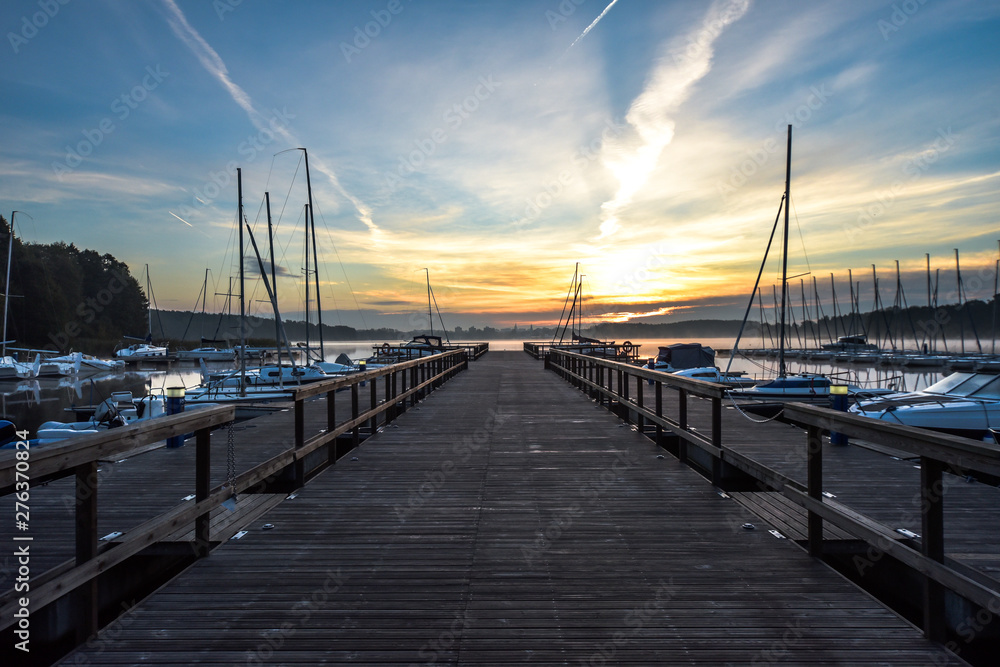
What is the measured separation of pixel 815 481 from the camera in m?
3.74

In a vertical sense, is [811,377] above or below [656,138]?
below

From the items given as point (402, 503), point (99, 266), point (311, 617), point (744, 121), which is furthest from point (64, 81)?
point (99, 266)

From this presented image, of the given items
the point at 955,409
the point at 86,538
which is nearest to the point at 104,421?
the point at 86,538

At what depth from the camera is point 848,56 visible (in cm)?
1234

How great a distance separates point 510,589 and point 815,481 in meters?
2.23

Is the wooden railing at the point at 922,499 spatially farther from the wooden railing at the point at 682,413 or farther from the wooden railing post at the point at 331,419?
the wooden railing post at the point at 331,419

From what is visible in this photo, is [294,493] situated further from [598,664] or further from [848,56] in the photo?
[848,56]

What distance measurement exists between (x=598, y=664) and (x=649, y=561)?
134 centimetres

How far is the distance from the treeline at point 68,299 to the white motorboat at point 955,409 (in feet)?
171

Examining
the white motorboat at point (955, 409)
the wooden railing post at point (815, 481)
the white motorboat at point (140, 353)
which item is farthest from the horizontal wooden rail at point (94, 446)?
the white motorboat at point (140, 353)

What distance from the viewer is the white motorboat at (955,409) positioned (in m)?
11.9

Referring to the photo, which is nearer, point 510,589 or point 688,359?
point 510,589

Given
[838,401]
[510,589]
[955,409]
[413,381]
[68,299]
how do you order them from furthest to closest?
1. [68,299]
2. [413,381]
3. [955,409]
4. [838,401]
5. [510,589]

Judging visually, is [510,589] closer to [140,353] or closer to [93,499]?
[93,499]
